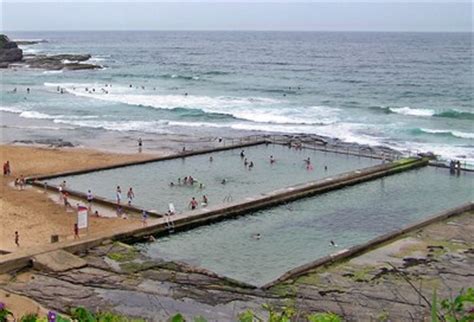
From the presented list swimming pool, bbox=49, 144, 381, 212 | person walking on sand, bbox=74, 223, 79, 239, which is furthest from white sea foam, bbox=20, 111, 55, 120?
person walking on sand, bbox=74, 223, 79, 239

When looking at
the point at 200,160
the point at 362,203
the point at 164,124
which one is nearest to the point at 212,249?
the point at 362,203

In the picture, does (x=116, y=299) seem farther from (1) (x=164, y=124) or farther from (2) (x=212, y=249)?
(1) (x=164, y=124)

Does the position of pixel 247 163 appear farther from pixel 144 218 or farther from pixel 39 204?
pixel 39 204

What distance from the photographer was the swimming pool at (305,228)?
21609 mm

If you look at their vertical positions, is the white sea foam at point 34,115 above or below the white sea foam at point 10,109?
below

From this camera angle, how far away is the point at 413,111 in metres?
61.2

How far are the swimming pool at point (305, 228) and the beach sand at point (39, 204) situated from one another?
3037 mm

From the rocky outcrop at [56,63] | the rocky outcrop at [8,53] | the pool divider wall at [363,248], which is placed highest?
the rocky outcrop at [8,53]

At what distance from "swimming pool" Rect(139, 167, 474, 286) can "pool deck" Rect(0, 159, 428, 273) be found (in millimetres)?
375

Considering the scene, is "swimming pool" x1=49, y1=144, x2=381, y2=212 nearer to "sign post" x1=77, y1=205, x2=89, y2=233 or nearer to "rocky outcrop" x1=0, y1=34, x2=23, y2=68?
"sign post" x1=77, y1=205, x2=89, y2=233

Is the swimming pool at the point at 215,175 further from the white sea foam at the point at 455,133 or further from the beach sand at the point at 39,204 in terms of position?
the white sea foam at the point at 455,133

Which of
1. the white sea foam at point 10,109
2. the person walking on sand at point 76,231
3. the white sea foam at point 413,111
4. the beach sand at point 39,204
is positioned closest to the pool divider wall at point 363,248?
the person walking on sand at point 76,231

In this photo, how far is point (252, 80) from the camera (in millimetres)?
88250

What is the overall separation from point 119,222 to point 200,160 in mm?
13186
